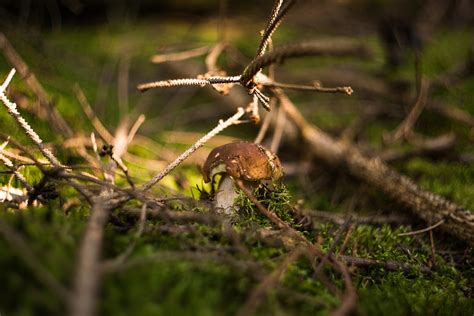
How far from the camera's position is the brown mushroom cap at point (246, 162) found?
6.04 feet

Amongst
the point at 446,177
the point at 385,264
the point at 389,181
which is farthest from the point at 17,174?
the point at 446,177

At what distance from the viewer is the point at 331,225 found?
2080 millimetres

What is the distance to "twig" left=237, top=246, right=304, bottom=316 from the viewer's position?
1.05m

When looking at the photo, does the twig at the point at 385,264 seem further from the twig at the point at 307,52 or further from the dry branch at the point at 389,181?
the twig at the point at 307,52

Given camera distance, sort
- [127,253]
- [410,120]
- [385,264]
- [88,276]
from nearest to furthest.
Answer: [88,276]
[127,253]
[385,264]
[410,120]

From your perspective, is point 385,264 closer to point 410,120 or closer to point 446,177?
point 446,177

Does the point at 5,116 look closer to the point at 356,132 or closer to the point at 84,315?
the point at 84,315

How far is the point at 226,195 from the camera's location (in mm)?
1908

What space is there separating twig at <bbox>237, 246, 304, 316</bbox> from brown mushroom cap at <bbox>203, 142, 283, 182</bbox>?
55 cm

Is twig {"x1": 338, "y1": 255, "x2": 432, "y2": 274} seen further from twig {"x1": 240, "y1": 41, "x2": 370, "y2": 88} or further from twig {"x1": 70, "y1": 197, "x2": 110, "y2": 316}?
twig {"x1": 70, "y1": 197, "x2": 110, "y2": 316}

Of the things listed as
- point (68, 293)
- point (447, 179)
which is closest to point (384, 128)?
point (447, 179)

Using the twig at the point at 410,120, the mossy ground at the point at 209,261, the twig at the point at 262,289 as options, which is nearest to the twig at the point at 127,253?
the mossy ground at the point at 209,261

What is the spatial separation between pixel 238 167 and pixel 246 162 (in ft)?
0.14

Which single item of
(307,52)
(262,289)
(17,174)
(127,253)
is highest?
(307,52)
